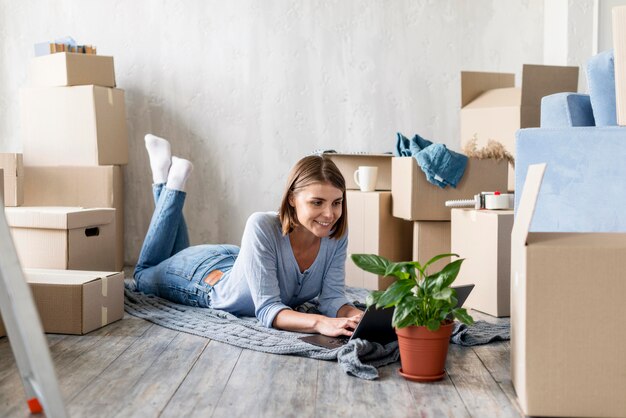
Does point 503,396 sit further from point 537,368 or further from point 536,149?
point 536,149

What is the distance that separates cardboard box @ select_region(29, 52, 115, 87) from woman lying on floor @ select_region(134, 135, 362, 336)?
1.41 meters

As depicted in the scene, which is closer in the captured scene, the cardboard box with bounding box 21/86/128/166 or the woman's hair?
the woman's hair

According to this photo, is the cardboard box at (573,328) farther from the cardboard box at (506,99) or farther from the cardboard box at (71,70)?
the cardboard box at (71,70)

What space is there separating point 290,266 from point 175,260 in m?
0.72

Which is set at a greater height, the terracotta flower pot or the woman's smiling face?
the woman's smiling face

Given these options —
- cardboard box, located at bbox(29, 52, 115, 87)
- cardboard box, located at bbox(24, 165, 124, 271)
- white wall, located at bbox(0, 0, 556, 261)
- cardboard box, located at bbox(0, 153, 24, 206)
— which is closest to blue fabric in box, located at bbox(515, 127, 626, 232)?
white wall, located at bbox(0, 0, 556, 261)

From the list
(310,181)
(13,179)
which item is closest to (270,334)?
(310,181)

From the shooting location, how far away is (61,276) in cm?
247

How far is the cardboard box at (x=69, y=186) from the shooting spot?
3703 mm

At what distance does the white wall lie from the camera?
404 cm

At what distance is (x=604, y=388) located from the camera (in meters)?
1.50

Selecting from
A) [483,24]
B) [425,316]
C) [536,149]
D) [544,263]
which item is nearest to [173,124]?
[483,24]

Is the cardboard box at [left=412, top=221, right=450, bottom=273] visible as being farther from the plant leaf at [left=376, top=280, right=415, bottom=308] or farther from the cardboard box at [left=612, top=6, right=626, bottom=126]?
the plant leaf at [left=376, top=280, right=415, bottom=308]

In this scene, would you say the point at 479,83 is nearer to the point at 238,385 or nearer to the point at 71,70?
the point at 71,70
